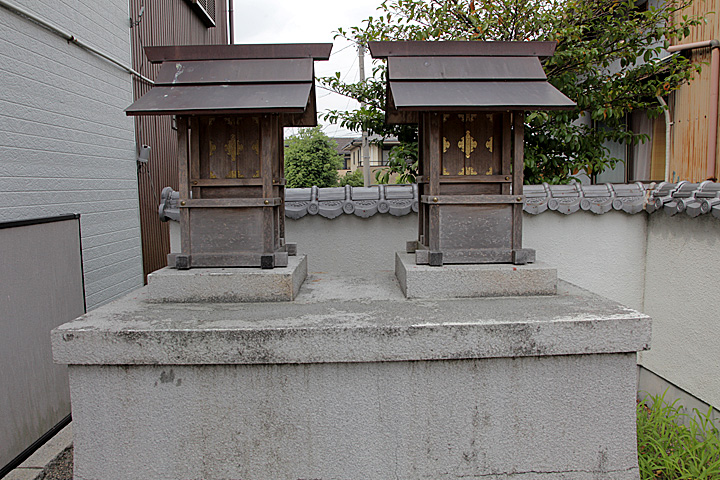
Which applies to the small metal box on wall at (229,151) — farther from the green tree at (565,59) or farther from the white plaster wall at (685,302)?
the white plaster wall at (685,302)

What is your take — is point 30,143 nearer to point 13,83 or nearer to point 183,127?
point 13,83

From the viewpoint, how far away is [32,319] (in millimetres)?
4254

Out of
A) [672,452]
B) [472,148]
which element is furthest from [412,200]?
[672,452]

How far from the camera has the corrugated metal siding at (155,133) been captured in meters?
7.50

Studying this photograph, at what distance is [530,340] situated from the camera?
9.72 feet

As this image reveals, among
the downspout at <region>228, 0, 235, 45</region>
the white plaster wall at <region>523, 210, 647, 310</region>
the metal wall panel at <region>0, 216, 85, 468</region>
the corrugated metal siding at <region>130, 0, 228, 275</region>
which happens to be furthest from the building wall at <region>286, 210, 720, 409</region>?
the downspout at <region>228, 0, 235, 45</region>

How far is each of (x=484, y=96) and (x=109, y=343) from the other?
3029 millimetres

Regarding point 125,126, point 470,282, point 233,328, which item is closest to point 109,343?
point 233,328

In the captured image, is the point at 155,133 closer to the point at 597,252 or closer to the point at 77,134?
the point at 77,134

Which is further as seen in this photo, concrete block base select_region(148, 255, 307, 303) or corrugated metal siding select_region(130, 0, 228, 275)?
corrugated metal siding select_region(130, 0, 228, 275)

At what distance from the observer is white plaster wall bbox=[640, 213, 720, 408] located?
15.6 ft

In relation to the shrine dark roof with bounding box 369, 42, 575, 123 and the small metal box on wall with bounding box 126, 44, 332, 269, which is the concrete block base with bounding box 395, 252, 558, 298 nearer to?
the small metal box on wall with bounding box 126, 44, 332, 269

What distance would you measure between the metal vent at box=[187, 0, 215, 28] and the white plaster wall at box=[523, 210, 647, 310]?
8580 millimetres

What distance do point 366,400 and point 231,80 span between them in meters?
2.53
